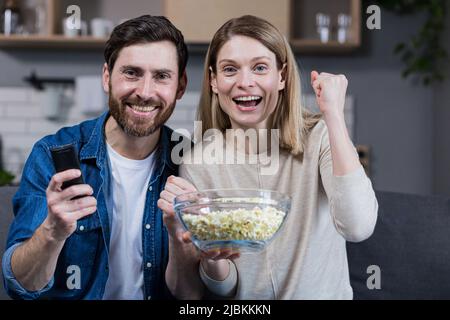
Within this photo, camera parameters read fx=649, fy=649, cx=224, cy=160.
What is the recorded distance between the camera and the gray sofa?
0.85 meters

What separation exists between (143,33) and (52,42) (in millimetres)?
1194

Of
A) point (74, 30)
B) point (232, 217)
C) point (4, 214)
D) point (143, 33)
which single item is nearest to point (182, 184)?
point (232, 217)

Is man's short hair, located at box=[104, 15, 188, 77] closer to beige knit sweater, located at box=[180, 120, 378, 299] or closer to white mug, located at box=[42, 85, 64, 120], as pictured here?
beige knit sweater, located at box=[180, 120, 378, 299]

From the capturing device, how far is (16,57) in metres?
1.97

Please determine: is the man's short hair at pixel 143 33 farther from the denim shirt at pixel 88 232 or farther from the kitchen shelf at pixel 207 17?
the kitchen shelf at pixel 207 17

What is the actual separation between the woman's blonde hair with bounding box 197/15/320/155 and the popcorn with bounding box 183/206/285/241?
0.17 metres

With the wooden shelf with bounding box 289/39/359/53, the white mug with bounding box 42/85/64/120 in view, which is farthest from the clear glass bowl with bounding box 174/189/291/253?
the white mug with bounding box 42/85/64/120

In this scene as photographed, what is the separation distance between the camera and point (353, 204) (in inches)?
26.0

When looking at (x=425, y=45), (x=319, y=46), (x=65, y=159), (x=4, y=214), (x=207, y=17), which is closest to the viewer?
(x=65, y=159)

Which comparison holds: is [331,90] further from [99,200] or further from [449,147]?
[449,147]

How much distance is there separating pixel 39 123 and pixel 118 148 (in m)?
1.25

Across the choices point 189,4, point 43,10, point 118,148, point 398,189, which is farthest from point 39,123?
point 118,148

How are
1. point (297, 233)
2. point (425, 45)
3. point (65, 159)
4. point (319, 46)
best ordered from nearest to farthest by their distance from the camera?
point (65, 159) < point (297, 233) < point (319, 46) < point (425, 45)

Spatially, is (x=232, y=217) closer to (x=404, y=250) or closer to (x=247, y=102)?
(x=247, y=102)
